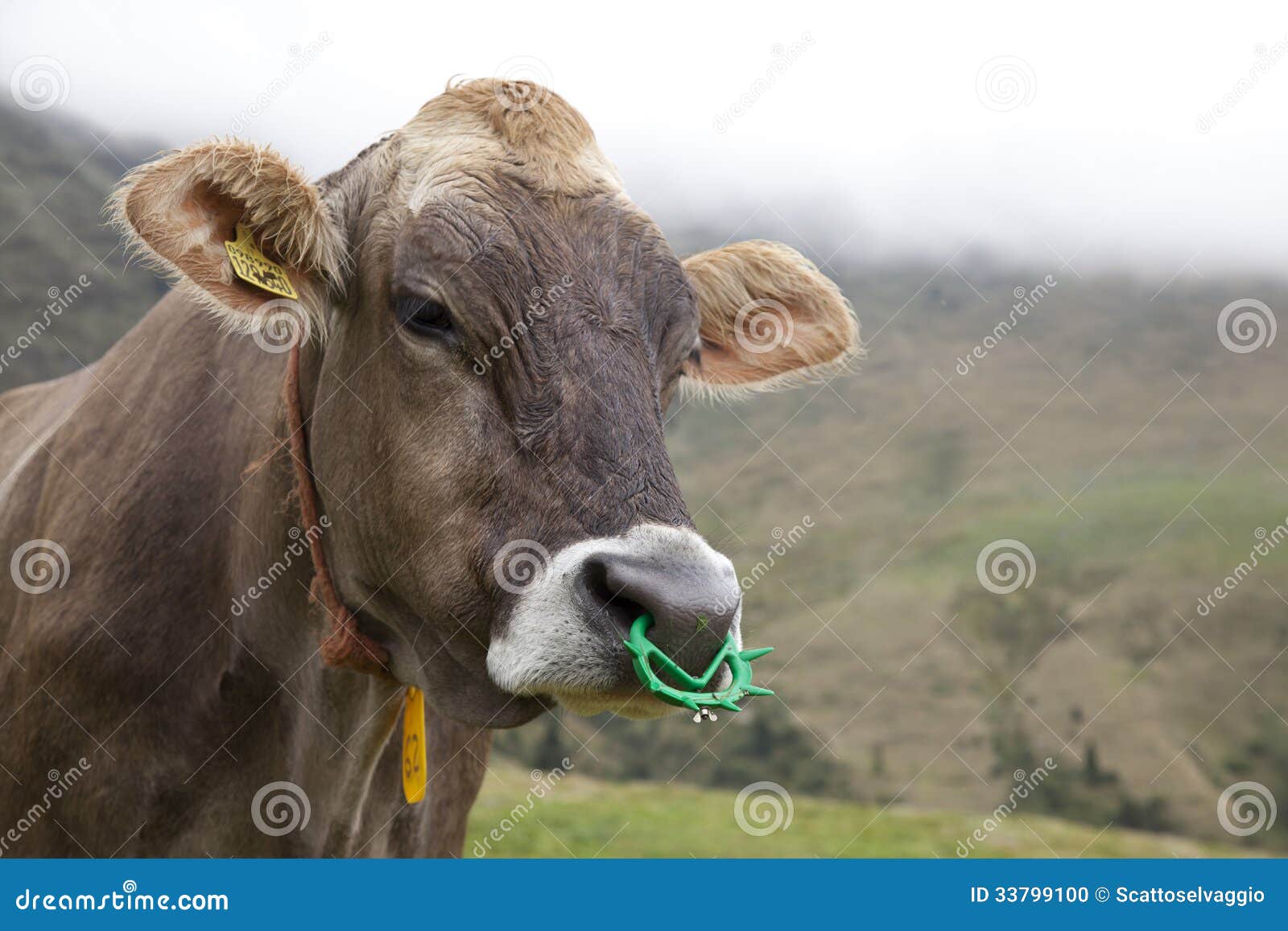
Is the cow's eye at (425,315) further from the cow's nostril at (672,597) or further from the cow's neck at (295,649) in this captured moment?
the cow's nostril at (672,597)

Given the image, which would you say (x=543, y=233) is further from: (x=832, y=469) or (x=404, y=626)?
(x=832, y=469)

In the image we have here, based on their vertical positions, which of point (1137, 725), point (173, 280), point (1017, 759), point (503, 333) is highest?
point (173, 280)

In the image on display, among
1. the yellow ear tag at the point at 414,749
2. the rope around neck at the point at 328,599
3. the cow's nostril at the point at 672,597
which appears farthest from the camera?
the yellow ear tag at the point at 414,749

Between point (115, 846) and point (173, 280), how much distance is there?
1.94 metres

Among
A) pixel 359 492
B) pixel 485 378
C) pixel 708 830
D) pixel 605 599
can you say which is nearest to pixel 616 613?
pixel 605 599

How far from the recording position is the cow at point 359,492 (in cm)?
313

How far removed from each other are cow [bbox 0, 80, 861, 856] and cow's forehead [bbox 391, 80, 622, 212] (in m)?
0.01

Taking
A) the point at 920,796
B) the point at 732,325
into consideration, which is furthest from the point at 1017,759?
the point at 732,325

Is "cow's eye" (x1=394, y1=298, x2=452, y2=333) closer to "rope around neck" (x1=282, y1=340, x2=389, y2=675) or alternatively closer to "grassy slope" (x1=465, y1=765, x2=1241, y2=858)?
"rope around neck" (x1=282, y1=340, x2=389, y2=675)

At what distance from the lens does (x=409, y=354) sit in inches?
136

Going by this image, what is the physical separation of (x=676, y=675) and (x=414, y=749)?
177 centimetres

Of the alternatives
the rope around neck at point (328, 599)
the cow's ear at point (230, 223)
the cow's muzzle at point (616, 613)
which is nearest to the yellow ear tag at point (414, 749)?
the rope around neck at point (328, 599)

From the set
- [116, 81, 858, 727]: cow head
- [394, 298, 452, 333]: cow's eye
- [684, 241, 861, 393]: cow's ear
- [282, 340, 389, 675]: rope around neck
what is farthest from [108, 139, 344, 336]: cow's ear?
[684, 241, 861, 393]: cow's ear

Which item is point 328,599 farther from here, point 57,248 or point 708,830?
point 57,248
